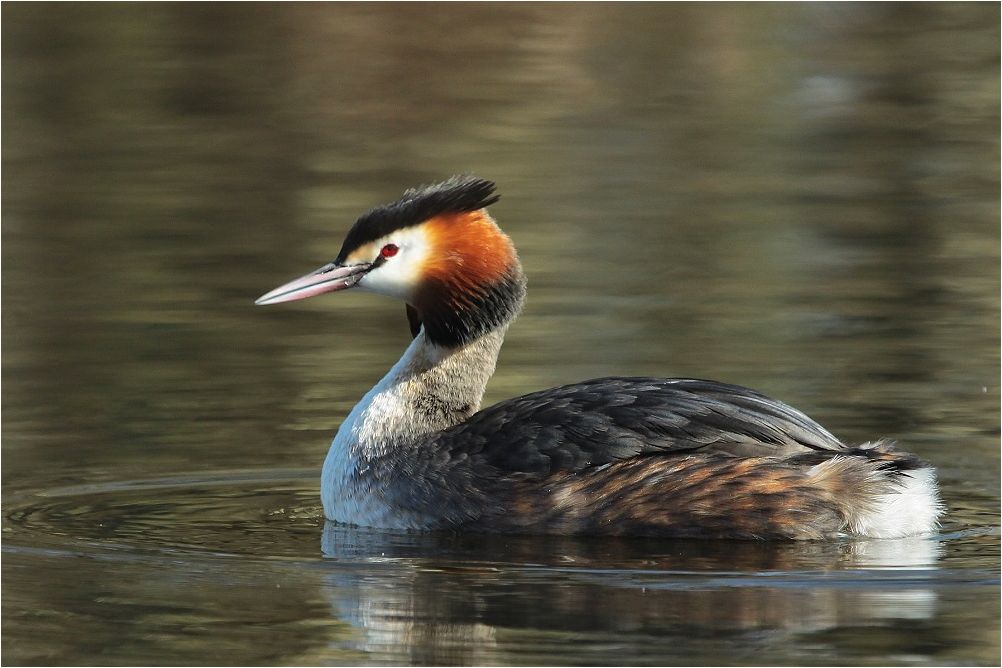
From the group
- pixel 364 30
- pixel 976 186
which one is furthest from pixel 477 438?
pixel 364 30

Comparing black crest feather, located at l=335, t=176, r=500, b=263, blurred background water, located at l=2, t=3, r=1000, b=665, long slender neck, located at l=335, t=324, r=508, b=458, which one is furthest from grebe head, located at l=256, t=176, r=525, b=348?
blurred background water, located at l=2, t=3, r=1000, b=665

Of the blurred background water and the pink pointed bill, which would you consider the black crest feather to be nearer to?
the pink pointed bill

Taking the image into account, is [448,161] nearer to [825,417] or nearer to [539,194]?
[539,194]

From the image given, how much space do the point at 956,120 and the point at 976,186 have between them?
329cm

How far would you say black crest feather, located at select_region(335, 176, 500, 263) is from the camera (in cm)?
867

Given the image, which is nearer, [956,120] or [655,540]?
[655,540]

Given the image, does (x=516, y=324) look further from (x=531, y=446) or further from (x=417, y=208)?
(x=531, y=446)

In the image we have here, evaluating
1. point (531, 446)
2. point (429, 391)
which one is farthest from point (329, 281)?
point (531, 446)

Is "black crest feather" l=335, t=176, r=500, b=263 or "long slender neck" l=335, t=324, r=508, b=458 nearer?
"black crest feather" l=335, t=176, r=500, b=263

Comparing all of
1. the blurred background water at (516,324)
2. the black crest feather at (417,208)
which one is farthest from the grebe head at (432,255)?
the blurred background water at (516,324)

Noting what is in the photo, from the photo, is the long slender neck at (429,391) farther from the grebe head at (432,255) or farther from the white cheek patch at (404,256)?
the white cheek patch at (404,256)

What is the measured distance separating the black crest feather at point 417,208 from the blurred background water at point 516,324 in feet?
4.13

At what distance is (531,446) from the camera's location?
8.16 metres

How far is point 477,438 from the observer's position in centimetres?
840
